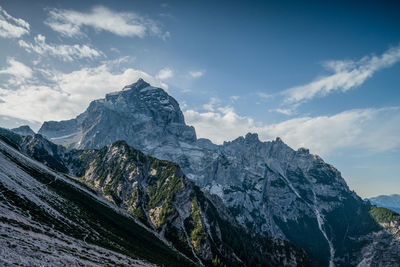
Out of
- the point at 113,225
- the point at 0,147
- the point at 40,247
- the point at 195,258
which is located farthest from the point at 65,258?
the point at 195,258

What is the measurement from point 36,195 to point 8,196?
25.2 meters

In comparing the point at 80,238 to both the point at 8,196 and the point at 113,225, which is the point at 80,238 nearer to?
the point at 8,196

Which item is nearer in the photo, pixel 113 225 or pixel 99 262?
pixel 99 262

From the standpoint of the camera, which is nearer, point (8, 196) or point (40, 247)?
point (40, 247)

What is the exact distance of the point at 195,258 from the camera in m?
198

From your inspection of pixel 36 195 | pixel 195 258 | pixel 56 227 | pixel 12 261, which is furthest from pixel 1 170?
pixel 195 258

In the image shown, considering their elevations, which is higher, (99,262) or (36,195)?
(36,195)

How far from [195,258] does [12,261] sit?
573 feet

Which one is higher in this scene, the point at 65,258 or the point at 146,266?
the point at 65,258

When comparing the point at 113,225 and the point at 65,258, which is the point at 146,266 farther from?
the point at 113,225

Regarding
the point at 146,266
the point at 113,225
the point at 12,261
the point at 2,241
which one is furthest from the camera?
the point at 113,225

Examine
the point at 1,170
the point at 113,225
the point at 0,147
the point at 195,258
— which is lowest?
the point at 195,258

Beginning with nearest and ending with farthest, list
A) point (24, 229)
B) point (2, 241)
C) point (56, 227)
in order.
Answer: point (2, 241) < point (24, 229) < point (56, 227)

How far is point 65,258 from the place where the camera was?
5722cm
